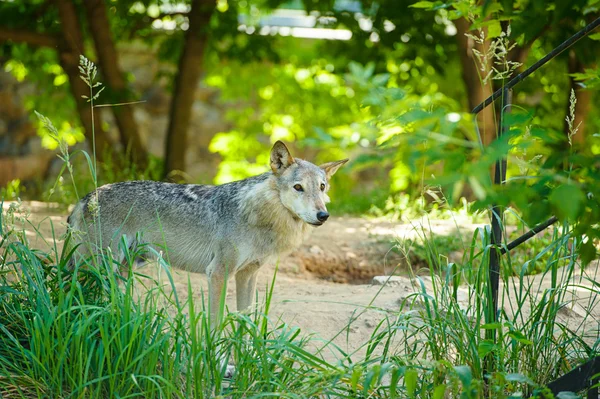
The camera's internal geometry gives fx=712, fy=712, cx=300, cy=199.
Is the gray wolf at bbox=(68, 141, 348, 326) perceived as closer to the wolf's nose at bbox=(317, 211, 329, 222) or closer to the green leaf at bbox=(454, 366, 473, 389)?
the wolf's nose at bbox=(317, 211, 329, 222)

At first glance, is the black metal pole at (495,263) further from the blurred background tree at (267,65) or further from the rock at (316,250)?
the blurred background tree at (267,65)

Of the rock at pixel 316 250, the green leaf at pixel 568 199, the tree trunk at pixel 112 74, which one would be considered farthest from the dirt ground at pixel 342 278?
the tree trunk at pixel 112 74

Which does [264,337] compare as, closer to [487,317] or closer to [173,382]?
[173,382]

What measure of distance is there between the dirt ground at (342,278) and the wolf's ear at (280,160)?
3.14ft

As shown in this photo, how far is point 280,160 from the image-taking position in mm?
5176

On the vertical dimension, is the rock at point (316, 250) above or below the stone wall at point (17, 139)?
below

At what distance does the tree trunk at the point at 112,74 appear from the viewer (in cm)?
1066

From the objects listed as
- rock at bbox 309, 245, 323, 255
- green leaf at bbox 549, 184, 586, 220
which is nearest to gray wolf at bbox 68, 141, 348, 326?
rock at bbox 309, 245, 323, 255

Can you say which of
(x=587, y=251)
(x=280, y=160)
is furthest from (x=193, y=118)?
(x=587, y=251)

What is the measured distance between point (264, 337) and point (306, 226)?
67.2 inches

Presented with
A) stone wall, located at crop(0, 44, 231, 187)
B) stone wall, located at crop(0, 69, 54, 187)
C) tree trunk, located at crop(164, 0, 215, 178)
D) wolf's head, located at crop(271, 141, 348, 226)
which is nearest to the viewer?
wolf's head, located at crop(271, 141, 348, 226)

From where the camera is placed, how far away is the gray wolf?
5098 millimetres

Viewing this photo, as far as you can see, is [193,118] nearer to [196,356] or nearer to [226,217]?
[226,217]

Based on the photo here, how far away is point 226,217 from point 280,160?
0.62m
